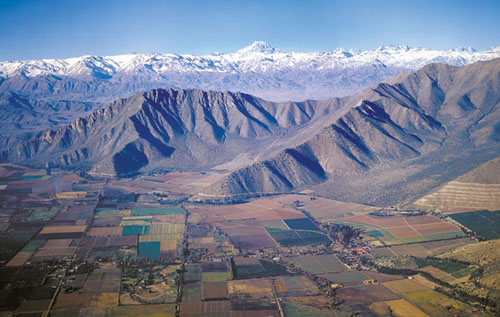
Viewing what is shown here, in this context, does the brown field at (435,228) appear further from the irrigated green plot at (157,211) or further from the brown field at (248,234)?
the irrigated green plot at (157,211)

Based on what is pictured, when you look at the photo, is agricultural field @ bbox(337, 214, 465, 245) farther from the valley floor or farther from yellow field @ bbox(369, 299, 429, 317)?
yellow field @ bbox(369, 299, 429, 317)

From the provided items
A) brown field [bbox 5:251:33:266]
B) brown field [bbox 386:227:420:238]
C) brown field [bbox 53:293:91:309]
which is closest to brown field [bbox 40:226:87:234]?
brown field [bbox 5:251:33:266]

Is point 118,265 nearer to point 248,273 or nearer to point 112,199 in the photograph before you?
point 248,273

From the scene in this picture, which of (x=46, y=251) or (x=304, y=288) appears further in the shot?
(x=46, y=251)

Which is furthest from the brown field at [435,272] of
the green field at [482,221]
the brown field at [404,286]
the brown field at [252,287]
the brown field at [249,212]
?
the brown field at [249,212]

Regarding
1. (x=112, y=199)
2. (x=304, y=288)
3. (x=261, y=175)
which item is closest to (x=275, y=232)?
(x=304, y=288)

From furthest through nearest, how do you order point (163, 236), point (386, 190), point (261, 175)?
point (261, 175), point (386, 190), point (163, 236)
